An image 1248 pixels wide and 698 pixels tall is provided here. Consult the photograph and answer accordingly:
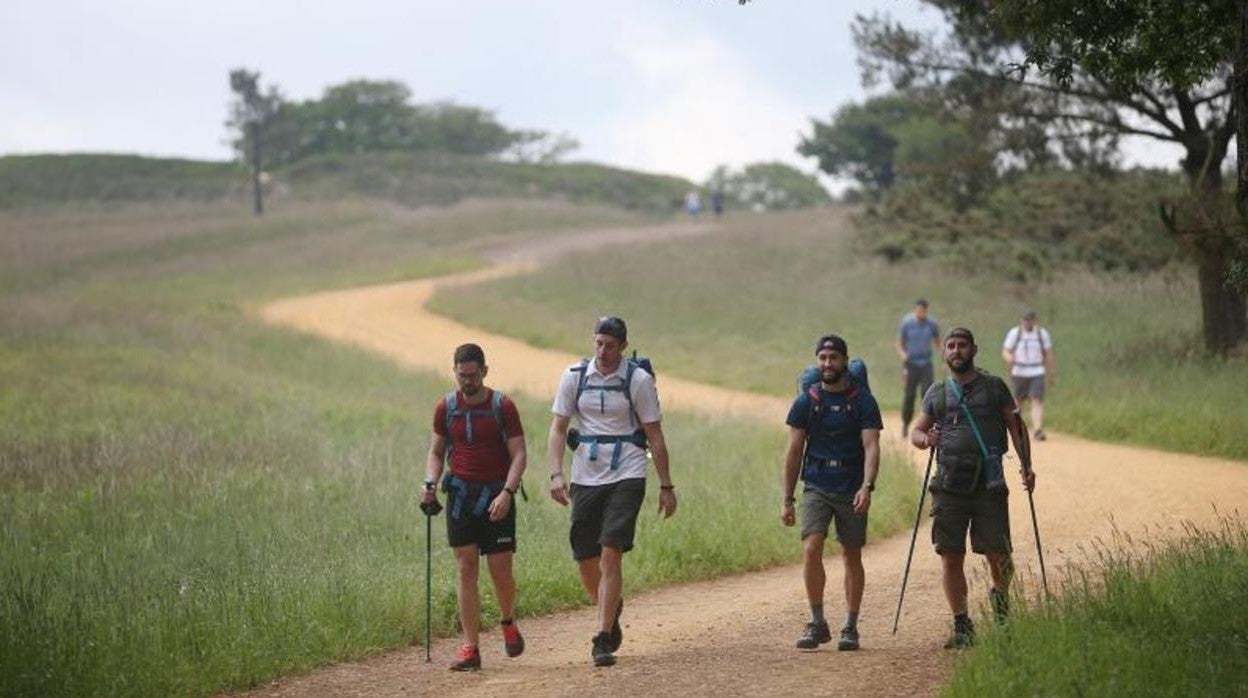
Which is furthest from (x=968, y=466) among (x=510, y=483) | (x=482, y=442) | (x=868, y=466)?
(x=482, y=442)

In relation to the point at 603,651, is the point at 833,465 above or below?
above

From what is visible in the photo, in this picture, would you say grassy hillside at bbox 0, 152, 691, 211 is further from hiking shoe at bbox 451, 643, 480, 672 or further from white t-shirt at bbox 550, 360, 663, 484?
hiking shoe at bbox 451, 643, 480, 672

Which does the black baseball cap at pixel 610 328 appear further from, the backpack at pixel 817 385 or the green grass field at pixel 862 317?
the green grass field at pixel 862 317

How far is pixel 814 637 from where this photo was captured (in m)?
9.72

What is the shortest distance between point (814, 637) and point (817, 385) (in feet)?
4.93

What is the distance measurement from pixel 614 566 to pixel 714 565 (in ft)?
12.5

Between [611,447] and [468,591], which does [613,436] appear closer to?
[611,447]

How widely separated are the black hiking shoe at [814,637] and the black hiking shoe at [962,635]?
721 mm

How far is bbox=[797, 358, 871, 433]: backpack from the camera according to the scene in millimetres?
9766

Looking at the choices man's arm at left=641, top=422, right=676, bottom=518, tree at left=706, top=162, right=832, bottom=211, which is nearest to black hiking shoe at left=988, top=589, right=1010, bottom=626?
man's arm at left=641, top=422, right=676, bottom=518

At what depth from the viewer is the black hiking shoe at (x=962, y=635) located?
368 inches

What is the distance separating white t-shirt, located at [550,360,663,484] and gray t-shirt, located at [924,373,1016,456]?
5.64ft

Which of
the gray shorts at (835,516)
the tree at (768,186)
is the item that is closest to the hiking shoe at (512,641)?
the gray shorts at (835,516)

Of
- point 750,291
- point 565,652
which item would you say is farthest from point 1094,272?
point 565,652
